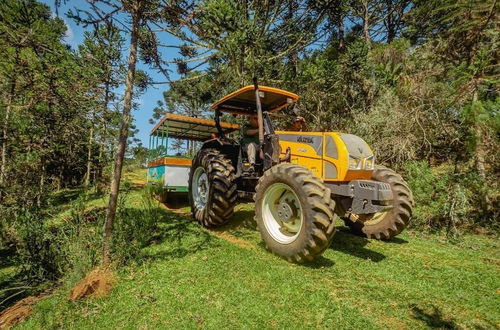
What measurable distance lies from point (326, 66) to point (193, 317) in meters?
9.30

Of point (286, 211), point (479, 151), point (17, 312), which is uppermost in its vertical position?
point (479, 151)

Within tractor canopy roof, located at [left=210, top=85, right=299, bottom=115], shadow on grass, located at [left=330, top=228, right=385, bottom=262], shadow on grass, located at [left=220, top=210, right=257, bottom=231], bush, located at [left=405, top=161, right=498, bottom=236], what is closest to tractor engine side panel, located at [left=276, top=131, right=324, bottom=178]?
tractor canopy roof, located at [left=210, top=85, right=299, bottom=115]

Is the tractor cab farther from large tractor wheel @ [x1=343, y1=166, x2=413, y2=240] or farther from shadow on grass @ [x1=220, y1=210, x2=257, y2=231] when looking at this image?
large tractor wheel @ [x1=343, y1=166, x2=413, y2=240]

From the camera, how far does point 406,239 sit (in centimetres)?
502

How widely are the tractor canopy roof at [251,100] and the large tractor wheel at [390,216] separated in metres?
2.20

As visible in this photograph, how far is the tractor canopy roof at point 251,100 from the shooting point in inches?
198

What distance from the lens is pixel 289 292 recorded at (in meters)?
2.88

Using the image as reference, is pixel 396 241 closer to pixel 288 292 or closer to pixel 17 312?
pixel 288 292

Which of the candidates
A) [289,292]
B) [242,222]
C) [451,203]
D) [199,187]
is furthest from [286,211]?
[451,203]

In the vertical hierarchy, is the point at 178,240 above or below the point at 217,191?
below

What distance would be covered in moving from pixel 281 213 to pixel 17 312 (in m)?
3.32

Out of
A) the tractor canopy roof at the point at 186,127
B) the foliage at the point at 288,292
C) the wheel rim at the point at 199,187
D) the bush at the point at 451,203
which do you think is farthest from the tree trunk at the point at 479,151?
the wheel rim at the point at 199,187

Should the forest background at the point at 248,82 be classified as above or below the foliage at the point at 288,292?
above

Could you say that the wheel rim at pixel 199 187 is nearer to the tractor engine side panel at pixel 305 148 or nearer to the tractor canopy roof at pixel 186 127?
the tractor canopy roof at pixel 186 127
